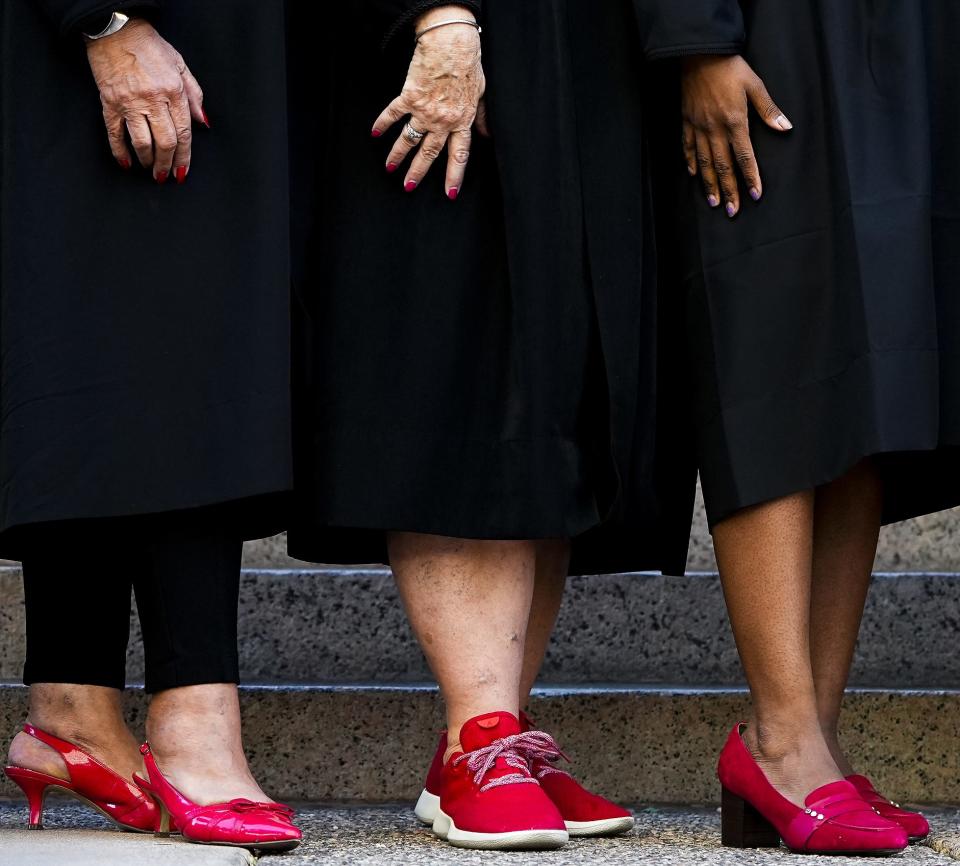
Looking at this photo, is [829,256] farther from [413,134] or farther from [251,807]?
[251,807]

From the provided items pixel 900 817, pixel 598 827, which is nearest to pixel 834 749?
pixel 900 817

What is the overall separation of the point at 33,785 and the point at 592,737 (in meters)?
0.96

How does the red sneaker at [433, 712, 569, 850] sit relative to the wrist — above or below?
below

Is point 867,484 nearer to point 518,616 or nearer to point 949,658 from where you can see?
point 518,616

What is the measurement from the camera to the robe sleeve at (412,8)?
198cm

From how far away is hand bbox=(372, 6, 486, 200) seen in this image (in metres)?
1.98

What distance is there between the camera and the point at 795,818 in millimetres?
1964

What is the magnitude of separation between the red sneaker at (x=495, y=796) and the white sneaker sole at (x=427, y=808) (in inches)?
2.9

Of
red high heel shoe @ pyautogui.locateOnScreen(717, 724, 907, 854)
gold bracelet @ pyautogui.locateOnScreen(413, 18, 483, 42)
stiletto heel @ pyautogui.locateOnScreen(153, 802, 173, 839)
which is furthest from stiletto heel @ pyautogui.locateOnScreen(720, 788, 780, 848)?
gold bracelet @ pyautogui.locateOnScreen(413, 18, 483, 42)

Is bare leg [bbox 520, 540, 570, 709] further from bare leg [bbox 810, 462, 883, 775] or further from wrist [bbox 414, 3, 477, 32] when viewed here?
wrist [bbox 414, 3, 477, 32]

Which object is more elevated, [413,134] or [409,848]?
[413,134]

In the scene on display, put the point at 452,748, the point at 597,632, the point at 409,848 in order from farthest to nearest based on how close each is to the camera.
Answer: the point at 597,632, the point at 452,748, the point at 409,848

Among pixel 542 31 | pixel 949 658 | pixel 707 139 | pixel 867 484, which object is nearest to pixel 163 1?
pixel 542 31

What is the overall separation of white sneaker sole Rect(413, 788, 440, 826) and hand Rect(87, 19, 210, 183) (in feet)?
3.06
